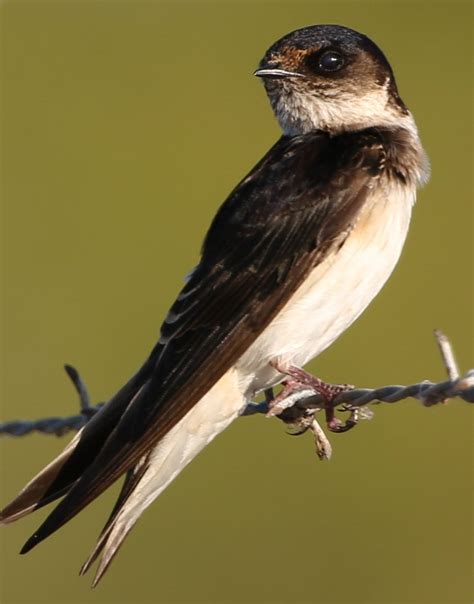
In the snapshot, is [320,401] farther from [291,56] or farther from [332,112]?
[291,56]

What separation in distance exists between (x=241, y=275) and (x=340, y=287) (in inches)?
10.5

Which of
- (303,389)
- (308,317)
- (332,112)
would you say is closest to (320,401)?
(303,389)

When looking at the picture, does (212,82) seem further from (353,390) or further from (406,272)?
(353,390)

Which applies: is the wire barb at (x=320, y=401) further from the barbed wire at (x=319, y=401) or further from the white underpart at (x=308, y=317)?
the white underpart at (x=308, y=317)

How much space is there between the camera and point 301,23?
34.3ft

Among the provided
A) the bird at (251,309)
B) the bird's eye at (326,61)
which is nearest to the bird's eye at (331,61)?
the bird's eye at (326,61)

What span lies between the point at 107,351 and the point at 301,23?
12.0ft

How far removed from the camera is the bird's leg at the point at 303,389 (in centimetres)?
386

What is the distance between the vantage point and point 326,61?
4480 mm

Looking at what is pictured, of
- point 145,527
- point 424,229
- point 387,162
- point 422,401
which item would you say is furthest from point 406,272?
point 422,401

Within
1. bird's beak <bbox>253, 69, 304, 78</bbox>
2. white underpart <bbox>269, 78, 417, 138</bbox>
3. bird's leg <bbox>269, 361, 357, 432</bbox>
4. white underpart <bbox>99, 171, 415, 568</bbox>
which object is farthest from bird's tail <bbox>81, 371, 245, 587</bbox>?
bird's beak <bbox>253, 69, 304, 78</bbox>

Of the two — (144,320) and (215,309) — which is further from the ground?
(215,309)

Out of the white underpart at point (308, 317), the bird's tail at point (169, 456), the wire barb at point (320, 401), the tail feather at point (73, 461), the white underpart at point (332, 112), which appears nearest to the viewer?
the wire barb at point (320, 401)

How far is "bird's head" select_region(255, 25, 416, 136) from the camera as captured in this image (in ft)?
14.5
